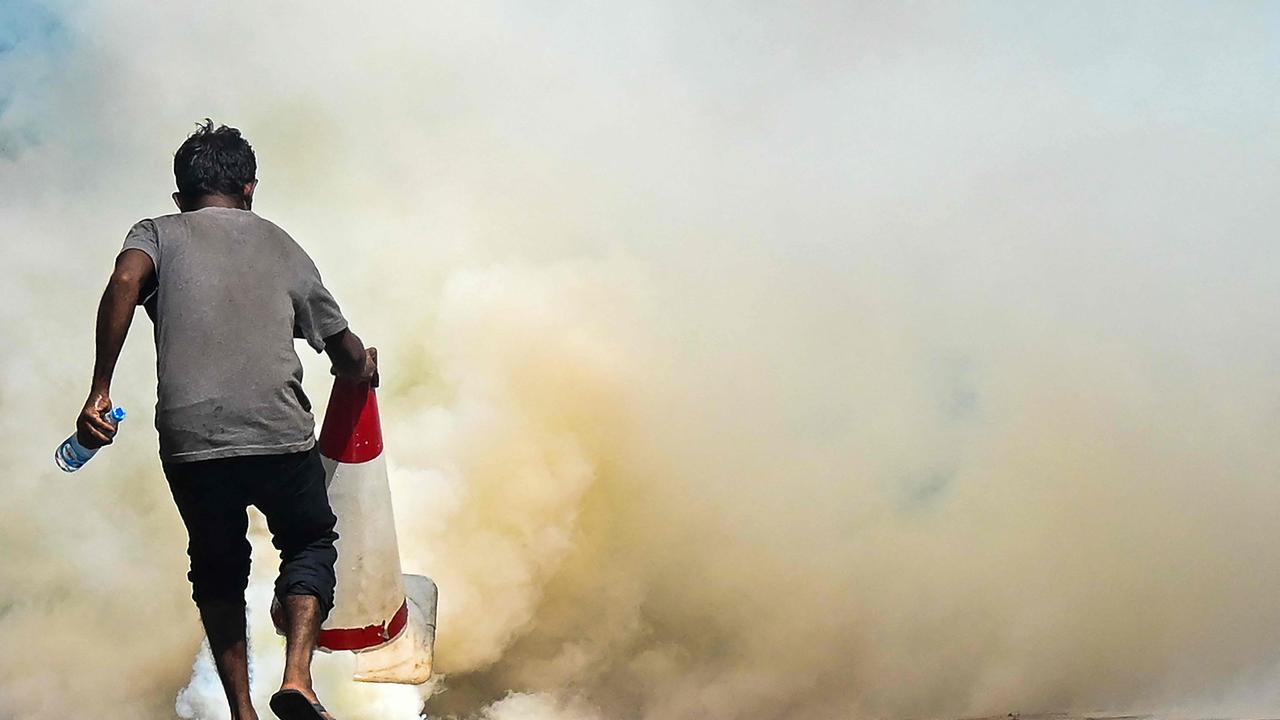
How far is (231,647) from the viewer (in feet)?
8.00

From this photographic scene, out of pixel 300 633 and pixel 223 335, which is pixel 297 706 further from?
pixel 223 335

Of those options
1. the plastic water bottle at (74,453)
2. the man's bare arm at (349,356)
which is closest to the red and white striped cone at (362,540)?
the man's bare arm at (349,356)

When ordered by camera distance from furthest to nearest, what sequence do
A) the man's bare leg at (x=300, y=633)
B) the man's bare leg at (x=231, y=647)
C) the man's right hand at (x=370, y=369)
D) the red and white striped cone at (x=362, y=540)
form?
1. the red and white striped cone at (x=362, y=540)
2. the man's right hand at (x=370, y=369)
3. the man's bare leg at (x=231, y=647)
4. the man's bare leg at (x=300, y=633)

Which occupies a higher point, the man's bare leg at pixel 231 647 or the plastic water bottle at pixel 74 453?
the plastic water bottle at pixel 74 453

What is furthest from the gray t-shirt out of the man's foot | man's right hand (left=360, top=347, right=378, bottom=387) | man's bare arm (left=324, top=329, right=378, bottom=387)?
the man's foot

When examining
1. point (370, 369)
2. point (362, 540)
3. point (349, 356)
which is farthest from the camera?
point (362, 540)

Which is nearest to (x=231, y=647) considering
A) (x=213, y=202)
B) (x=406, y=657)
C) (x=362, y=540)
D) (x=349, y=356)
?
(x=362, y=540)

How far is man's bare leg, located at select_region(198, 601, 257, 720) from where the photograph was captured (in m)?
2.42

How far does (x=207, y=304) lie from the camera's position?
2186mm

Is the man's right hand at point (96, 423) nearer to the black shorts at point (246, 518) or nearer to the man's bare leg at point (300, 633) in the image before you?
the black shorts at point (246, 518)

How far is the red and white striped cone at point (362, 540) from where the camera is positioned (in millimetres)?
2791

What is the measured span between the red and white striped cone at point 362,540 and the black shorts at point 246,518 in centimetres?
30

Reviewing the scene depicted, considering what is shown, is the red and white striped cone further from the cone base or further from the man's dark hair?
the man's dark hair

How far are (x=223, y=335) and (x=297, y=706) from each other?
0.73m
